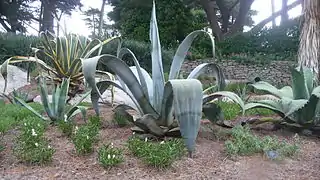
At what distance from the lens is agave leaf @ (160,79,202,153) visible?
2.49m

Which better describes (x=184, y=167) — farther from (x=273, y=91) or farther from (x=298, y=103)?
(x=273, y=91)

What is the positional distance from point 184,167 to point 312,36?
5.17 m

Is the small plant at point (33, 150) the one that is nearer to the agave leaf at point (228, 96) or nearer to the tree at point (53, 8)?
the agave leaf at point (228, 96)

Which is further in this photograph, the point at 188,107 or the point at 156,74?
the point at 156,74

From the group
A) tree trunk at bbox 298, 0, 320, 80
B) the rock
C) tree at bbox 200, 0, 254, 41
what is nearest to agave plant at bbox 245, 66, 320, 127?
tree trunk at bbox 298, 0, 320, 80

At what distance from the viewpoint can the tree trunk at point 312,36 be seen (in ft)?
21.6

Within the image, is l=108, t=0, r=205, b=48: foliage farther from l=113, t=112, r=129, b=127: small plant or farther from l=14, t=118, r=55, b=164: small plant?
l=14, t=118, r=55, b=164: small plant

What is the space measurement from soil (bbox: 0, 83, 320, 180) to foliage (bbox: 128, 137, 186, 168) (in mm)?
42

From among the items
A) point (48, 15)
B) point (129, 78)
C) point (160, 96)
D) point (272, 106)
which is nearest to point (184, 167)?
point (160, 96)

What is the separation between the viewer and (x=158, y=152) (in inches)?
94.0

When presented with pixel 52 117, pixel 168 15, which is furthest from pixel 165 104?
pixel 168 15

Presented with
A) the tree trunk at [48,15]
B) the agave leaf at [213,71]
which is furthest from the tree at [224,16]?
the agave leaf at [213,71]

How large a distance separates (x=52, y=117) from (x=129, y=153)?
4.77ft

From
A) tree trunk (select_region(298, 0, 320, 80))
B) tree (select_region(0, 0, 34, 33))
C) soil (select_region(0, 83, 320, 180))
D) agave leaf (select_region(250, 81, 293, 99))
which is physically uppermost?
tree (select_region(0, 0, 34, 33))
